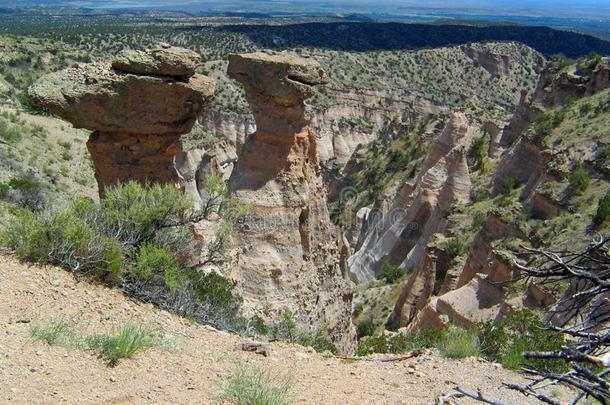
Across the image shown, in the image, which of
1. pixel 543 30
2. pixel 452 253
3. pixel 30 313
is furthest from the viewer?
pixel 543 30

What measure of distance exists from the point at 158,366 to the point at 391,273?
22050mm

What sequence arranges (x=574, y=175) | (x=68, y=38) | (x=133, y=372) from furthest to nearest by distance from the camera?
(x=68, y=38), (x=574, y=175), (x=133, y=372)

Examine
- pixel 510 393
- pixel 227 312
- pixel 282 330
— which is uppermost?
pixel 510 393

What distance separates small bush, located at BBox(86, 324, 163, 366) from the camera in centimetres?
631

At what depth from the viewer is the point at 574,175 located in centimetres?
2197

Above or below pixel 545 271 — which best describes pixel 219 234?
below

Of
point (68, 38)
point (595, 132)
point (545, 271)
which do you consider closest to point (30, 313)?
point (545, 271)

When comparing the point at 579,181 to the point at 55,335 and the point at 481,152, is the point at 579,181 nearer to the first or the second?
the point at 481,152

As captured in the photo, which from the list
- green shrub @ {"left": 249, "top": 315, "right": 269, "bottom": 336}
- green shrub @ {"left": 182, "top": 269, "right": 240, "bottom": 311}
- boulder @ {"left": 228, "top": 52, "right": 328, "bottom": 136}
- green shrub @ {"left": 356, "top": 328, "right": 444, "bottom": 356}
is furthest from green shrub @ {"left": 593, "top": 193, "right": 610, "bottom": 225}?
green shrub @ {"left": 182, "top": 269, "right": 240, "bottom": 311}

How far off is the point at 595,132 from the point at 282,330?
2043 cm

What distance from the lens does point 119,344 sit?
251 inches

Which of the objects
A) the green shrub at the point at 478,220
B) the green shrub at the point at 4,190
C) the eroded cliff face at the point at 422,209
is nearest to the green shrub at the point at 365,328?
the eroded cliff face at the point at 422,209

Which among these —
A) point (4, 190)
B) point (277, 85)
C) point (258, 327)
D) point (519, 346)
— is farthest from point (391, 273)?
point (519, 346)

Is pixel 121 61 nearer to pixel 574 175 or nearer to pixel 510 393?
pixel 510 393
